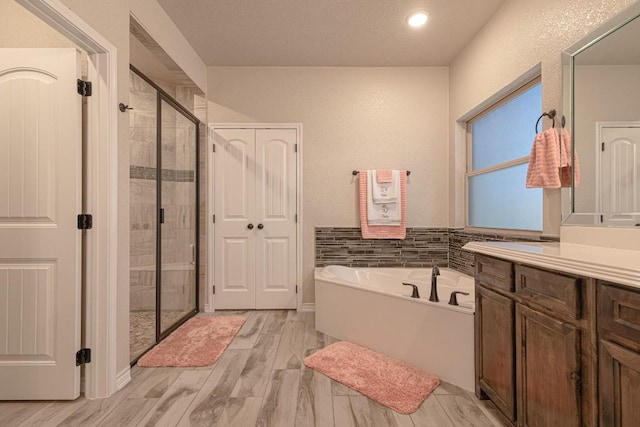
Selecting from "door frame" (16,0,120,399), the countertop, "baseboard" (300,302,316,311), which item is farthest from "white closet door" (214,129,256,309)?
the countertop

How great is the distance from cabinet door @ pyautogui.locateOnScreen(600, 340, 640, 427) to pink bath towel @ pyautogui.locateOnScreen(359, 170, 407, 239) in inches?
87.2

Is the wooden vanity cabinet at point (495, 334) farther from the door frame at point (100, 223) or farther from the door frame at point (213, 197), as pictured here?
the door frame at point (100, 223)

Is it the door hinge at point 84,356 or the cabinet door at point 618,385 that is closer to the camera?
the cabinet door at point 618,385

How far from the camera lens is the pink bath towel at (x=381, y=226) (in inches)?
122

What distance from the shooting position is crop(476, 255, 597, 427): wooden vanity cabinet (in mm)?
976

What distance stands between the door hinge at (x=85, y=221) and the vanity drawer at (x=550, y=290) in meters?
2.17

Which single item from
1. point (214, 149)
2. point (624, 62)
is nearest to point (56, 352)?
point (214, 149)

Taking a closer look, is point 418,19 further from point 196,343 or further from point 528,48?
point 196,343

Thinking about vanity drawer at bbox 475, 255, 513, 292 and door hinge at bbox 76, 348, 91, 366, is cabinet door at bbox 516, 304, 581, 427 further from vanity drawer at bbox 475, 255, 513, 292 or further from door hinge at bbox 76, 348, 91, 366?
door hinge at bbox 76, 348, 91, 366

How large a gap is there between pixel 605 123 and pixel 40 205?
2.92 meters

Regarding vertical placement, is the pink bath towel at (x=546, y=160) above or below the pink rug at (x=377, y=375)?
above

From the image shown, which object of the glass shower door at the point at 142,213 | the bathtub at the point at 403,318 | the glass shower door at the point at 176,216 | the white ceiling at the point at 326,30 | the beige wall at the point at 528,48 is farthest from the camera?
the glass shower door at the point at 176,216

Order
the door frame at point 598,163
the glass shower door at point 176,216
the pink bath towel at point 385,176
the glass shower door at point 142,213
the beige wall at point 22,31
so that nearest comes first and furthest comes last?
the door frame at point 598,163
the beige wall at point 22,31
the glass shower door at point 142,213
the glass shower door at point 176,216
the pink bath towel at point 385,176

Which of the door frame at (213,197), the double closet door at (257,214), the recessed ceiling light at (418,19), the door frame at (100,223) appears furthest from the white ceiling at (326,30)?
the door frame at (100,223)
